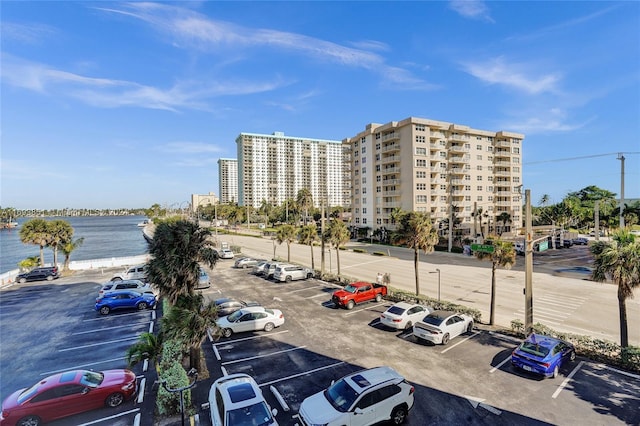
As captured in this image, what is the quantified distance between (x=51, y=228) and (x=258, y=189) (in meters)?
156

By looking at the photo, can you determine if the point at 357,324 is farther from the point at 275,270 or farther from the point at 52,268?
the point at 52,268

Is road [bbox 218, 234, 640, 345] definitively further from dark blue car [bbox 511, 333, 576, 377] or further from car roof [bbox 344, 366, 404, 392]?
car roof [bbox 344, 366, 404, 392]

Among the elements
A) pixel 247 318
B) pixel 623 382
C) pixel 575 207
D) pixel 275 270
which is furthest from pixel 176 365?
pixel 575 207

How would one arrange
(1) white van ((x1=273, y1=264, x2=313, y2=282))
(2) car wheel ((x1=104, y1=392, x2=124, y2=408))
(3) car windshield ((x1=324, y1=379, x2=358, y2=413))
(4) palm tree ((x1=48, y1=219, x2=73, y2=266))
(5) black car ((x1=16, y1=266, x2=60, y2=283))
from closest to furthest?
(3) car windshield ((x1=324, y1=379, x2=358, y2=413)), (2) car wheel ((x1=104, y1=392, x2=124, y2=408)), (1) white van ((x1=273, y1=264, x2=313, y2=282)), (5) black car ((x1=16, y1=266, x2=60, y2=283)), (4) palm tree ((x1=48, y1=219, x2=73, y2=266))

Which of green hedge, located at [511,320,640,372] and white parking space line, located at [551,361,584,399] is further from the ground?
green hedge, located at [511,320,640,372]

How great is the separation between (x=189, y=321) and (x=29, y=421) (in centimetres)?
561

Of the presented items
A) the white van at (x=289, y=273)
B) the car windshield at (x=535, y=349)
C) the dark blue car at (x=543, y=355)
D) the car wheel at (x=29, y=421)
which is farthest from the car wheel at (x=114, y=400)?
the white van at (x=289, y=273)

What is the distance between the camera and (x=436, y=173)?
2714 inches

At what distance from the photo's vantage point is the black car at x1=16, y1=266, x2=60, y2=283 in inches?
1280

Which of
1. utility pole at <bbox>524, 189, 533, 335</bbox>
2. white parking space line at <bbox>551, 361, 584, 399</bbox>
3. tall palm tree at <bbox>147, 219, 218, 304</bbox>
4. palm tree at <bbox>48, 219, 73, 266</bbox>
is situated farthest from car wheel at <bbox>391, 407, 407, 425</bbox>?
palm tree at <bbox>48, 219, 73, 266</bbox>

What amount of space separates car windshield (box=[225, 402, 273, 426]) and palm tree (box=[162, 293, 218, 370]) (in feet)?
11.5

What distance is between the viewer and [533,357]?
13.0 meters

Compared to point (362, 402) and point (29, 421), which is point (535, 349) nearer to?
point (362, 402)

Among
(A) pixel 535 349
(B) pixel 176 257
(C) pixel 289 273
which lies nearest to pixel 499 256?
(A) pixel 535 349
